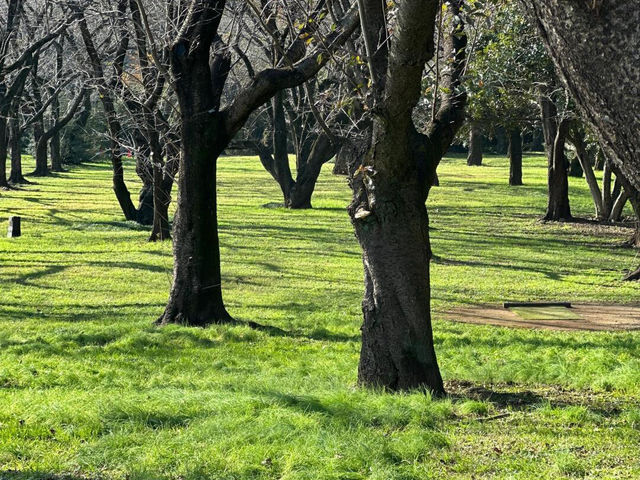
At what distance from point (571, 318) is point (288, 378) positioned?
634cm

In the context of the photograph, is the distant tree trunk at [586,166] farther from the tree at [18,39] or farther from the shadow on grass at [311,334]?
the shadow on grass at [311,334]

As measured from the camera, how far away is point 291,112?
34594mm

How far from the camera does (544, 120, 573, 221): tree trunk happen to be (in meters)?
28.6

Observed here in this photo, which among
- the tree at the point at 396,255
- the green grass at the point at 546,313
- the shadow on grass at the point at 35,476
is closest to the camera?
the shadow on grass at the point at 35,476

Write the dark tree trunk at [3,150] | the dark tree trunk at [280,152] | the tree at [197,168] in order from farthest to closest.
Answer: the dark tree trunk at [3,150], the dark tree trunk at [280,152], the tree at [197,168]

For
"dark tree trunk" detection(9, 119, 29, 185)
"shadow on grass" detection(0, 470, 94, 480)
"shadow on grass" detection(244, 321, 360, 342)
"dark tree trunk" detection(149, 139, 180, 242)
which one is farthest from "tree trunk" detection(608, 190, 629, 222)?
"shadow on grass" detection(0, 470, 94, 480)

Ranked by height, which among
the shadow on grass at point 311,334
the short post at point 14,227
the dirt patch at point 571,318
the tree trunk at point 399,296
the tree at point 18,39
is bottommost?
the dirt patch at point 571,318

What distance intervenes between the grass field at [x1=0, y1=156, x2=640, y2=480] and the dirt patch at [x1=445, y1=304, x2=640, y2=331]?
65cm

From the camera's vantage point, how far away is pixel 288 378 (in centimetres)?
859

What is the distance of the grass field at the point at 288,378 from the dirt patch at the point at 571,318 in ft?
2.13

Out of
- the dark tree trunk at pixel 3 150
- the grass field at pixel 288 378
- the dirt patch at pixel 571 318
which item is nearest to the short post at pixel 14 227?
the grass field at pixel 288 378

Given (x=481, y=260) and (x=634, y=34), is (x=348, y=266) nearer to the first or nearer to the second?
(x=481, y=260)

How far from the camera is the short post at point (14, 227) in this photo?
23578 mm

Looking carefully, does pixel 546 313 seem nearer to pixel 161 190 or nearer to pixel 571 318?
pixel 571 318
